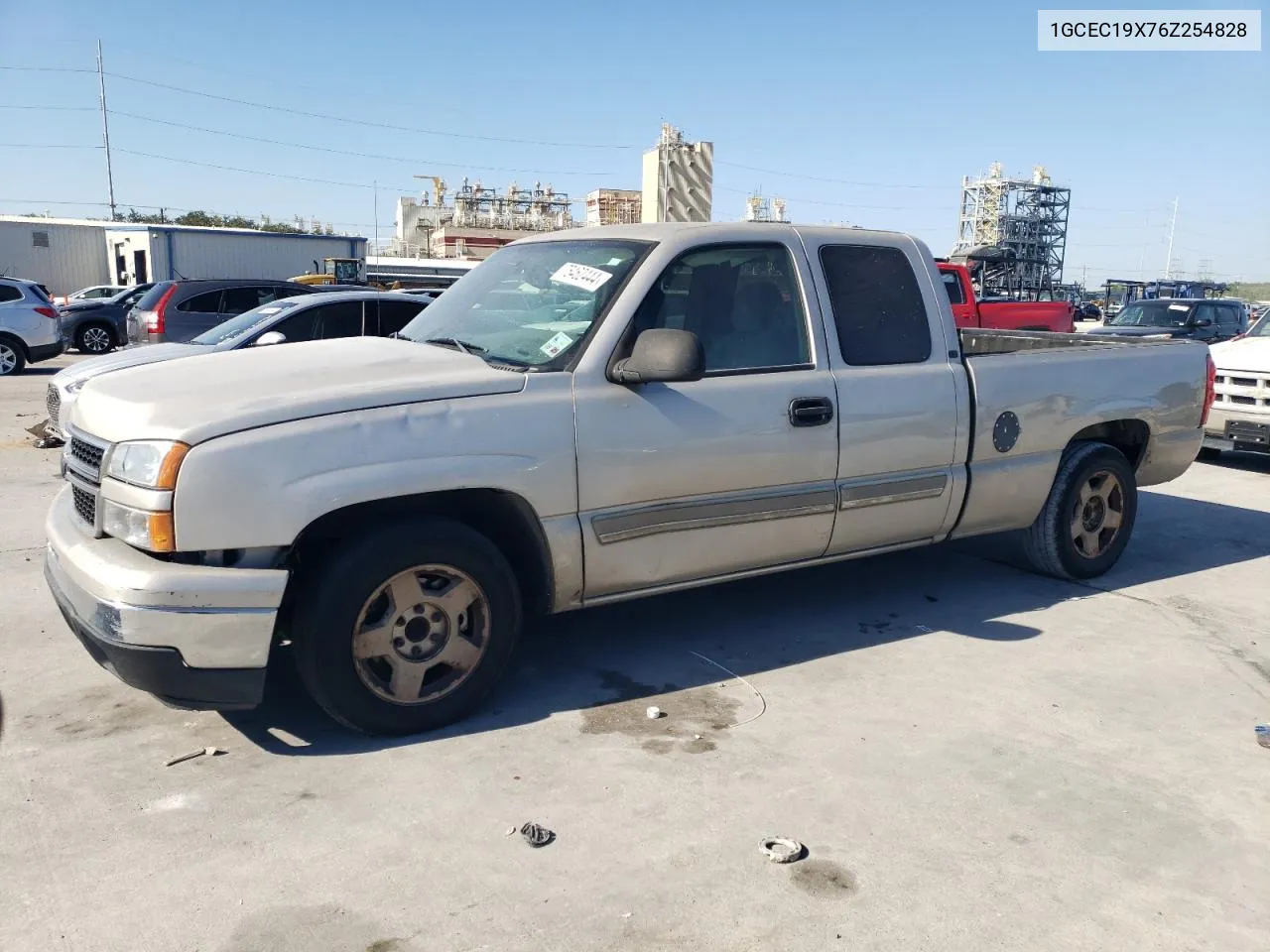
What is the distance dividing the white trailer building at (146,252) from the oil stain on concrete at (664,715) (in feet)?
110

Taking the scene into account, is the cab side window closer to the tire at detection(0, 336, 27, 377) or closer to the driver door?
the driver door

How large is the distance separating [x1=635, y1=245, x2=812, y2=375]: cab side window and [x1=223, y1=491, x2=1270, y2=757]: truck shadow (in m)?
1.32

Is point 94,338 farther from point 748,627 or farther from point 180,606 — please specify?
point 180,606

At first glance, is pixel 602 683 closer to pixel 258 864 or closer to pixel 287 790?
pixel 287 790

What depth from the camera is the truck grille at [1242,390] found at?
30.7ft

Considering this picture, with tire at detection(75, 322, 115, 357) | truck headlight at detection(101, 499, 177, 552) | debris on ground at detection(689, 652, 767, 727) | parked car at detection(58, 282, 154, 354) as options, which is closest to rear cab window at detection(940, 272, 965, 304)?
debris on ground at detection(689, 652, 767, 727)

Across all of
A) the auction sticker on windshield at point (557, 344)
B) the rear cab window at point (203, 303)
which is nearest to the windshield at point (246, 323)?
A: the rear cab window at point (203, 303)

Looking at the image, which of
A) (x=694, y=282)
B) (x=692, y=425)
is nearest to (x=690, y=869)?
(x=692, y=425)

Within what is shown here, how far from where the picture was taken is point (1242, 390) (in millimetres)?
9547

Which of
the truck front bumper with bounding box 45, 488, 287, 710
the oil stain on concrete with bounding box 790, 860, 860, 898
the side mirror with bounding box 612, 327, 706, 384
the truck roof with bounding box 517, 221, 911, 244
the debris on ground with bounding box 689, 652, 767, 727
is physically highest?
the truck roof with bounding box 517, 221, 911, 244

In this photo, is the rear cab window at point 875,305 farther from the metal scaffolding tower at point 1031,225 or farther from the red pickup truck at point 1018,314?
the metal scaffolding tower at point 1031,225

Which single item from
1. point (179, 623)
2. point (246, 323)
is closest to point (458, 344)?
point (179, 623)

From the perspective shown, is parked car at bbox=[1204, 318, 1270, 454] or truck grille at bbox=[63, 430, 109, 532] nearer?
truck grille at bbox=[63, 430, 109, 532]

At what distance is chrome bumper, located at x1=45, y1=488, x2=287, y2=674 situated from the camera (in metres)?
3.17
